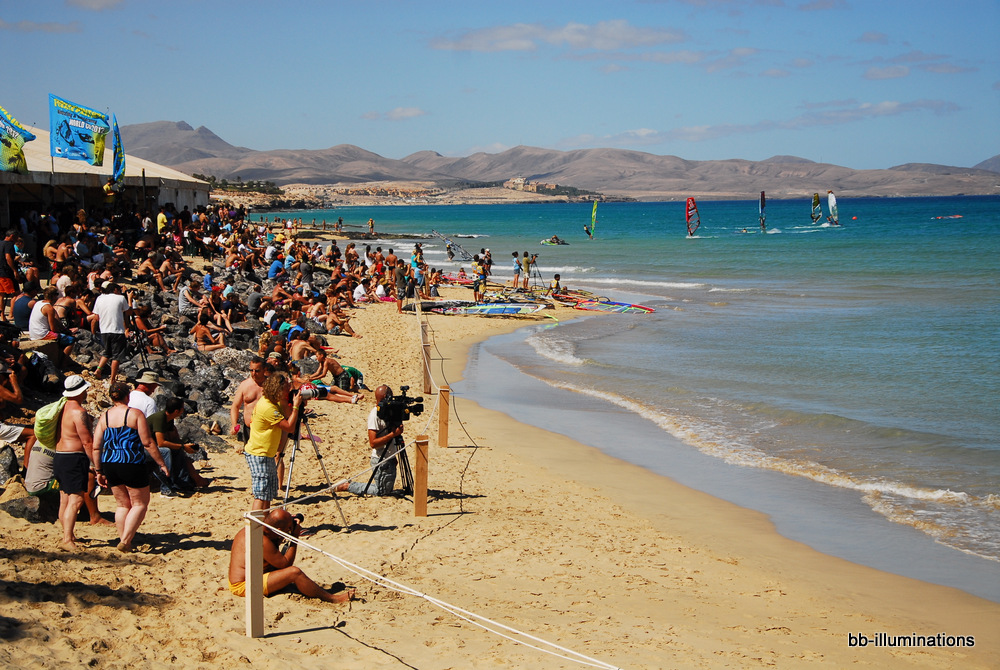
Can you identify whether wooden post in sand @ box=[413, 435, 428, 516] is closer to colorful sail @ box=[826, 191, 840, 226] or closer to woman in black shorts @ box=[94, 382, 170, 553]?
woman in black shorts @ box=[94, 382, 170, 553]

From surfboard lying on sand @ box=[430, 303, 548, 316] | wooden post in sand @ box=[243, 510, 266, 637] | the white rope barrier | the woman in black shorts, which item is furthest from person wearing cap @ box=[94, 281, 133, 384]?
surfboard lying on sand @ box=[430, 303, 548, 316]

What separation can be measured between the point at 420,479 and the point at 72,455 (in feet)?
9.33

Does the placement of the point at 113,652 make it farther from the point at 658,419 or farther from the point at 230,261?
the point at 230,261

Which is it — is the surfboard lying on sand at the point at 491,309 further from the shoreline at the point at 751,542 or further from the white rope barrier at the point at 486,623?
the white rope barrier at the point at 486,623

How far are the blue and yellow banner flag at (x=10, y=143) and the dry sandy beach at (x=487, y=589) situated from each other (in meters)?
7.67

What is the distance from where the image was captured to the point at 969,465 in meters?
10.0

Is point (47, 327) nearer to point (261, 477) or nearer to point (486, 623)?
point (261, 477)

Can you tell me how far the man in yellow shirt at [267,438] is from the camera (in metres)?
6.66

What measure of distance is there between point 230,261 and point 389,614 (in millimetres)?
17976

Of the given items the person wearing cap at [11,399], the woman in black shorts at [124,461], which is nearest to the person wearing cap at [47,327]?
the person wearing cap at [11,399]

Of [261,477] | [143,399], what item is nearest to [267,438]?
[261,477]

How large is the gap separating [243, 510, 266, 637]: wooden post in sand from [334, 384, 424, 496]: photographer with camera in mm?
2768

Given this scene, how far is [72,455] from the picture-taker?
239 inches

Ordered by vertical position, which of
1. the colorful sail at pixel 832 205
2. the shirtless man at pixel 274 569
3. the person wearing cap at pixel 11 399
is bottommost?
the shirtless man at pixel 274 569
